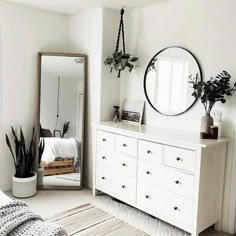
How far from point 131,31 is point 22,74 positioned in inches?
56.5

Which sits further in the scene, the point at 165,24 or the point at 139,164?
the point at 165,24

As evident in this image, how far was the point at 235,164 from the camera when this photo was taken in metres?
2.61

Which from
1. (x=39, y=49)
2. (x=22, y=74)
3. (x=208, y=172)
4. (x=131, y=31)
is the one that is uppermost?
(x=131, y=31)

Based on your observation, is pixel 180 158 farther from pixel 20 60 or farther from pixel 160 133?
pixel 20 60

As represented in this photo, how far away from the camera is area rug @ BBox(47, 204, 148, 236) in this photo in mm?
2596

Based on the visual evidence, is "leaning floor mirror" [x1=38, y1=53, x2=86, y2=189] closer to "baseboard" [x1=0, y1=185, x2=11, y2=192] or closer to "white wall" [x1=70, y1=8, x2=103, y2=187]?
"white wall" [x1=70, y1=8, x2=103, y2=187]

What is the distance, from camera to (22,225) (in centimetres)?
142

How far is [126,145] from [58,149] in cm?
104

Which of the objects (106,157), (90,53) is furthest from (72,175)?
(90,53)

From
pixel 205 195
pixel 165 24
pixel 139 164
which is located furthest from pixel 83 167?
pixel 165 24

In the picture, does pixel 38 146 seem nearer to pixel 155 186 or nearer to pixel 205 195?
pixel 155 186

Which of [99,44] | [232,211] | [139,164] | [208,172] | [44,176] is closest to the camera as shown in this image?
[208,172]

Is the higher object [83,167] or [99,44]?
[99,44]

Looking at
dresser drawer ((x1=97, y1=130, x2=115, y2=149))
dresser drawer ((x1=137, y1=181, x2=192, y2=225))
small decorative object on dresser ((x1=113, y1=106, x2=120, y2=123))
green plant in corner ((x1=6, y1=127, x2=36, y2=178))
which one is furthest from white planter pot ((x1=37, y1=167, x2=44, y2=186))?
dresser drawer ((x1=137, y1=181, x2=192, y2=225))
